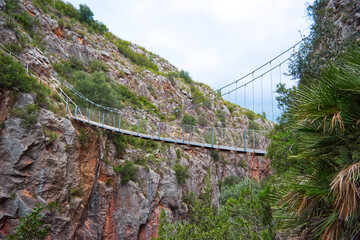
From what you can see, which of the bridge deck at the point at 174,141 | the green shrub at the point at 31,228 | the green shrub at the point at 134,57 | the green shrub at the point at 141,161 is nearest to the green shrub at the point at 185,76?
the green shrub at the point at 134,57

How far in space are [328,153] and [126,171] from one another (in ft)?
41.7

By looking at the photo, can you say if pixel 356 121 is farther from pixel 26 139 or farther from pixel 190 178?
pixel 190 178

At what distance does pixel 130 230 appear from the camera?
14.4 metres

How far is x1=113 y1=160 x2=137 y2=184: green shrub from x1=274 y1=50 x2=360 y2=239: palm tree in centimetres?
1194

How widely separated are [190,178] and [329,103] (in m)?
17.4

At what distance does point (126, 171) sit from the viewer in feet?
49.3

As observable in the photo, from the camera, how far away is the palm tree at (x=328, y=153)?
10.1 feet

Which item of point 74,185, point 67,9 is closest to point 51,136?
point 74,185

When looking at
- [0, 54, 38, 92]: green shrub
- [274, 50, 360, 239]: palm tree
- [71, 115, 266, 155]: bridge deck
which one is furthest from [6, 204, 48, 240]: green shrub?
[274, 50, 360, 239]: palm tree

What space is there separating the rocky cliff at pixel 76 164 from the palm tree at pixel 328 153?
31.3 ft

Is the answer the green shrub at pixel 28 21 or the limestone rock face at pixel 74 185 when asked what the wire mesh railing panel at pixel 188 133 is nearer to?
the limestone rock face at pixel 74 185

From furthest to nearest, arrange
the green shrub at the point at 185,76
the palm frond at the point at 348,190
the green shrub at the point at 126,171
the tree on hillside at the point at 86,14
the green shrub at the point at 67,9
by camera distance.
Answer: the green shrub at the point at 185,76
the tree on hillside at the point at 86,14
the green shrub at the point at 67,9
the green shrub at the point at 126,171
the palm frond at the point at 348,190

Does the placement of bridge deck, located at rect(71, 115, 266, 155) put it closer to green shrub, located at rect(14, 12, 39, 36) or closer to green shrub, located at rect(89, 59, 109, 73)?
green shrub, located at rect(14, 12, 39, 36)

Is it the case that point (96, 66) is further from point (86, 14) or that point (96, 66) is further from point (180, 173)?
point (180, 173)
